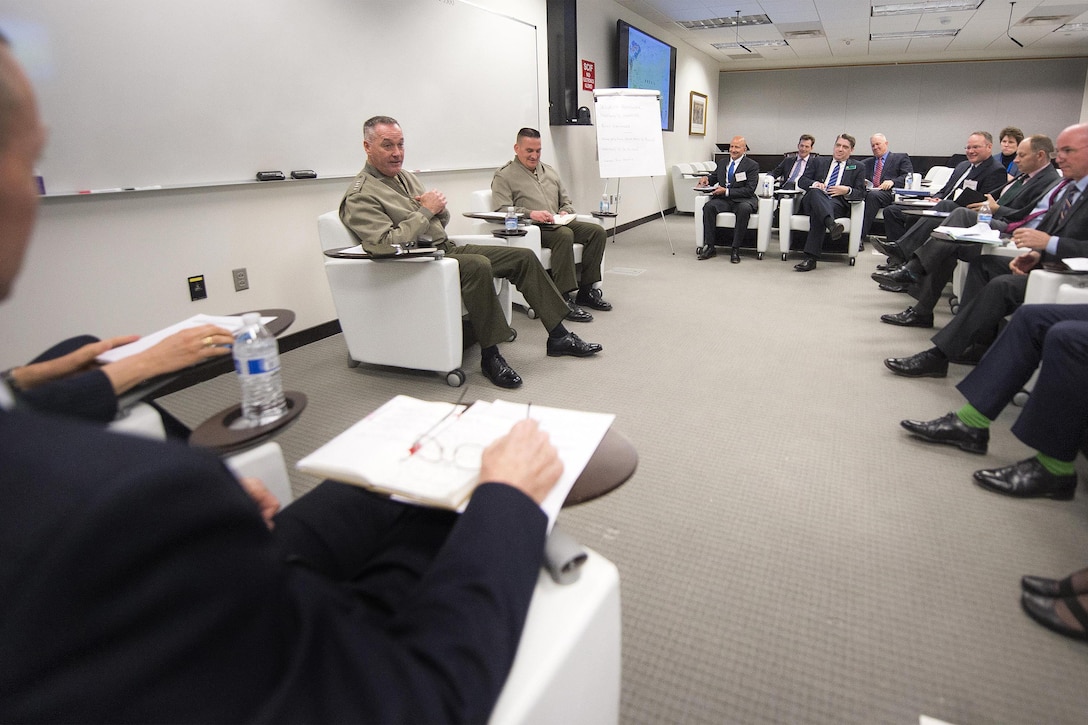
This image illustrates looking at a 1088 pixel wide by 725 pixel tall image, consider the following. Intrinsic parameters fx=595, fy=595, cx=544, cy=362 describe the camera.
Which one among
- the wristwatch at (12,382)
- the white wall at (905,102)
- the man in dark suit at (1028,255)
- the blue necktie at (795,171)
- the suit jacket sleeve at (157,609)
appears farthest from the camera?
the white wall at (905,102)

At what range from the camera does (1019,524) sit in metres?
1.81

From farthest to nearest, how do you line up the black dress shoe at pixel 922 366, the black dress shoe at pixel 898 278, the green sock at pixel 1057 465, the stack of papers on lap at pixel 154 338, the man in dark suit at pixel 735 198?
the man in dark suit at pixel 735 198, the black dress shoe at pixel 898 278, the black dress shoe at pixel 922 366, the green sock at pixel 1057 465, the stack of papers on lap at pixel 154 338

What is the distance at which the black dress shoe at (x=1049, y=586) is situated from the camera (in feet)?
4.68

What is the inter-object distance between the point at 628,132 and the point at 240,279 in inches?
160

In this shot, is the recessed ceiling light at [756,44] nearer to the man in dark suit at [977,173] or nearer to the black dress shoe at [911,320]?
the man in dark suit at [977,173]

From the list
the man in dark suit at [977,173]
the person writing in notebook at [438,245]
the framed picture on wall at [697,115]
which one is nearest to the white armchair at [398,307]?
the person writing in notebook at [438,245]

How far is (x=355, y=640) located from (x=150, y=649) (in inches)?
6.6

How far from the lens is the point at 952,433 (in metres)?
2.23

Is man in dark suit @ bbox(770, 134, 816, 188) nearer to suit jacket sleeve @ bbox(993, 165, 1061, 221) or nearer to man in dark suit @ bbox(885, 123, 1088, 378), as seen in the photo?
suit jacket sleeve @ bbox(993, 165, 1061, 221)

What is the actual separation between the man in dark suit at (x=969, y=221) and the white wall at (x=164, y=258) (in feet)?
10.5

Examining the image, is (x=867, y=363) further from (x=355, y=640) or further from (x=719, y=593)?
(x=355, y=640)

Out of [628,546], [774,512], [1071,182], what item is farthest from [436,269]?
[1071,182]

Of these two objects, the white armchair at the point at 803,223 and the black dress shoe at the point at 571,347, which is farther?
the white armchair at the point at 803,223

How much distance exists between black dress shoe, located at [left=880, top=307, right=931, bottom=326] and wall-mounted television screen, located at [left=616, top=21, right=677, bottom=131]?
14.0ft
